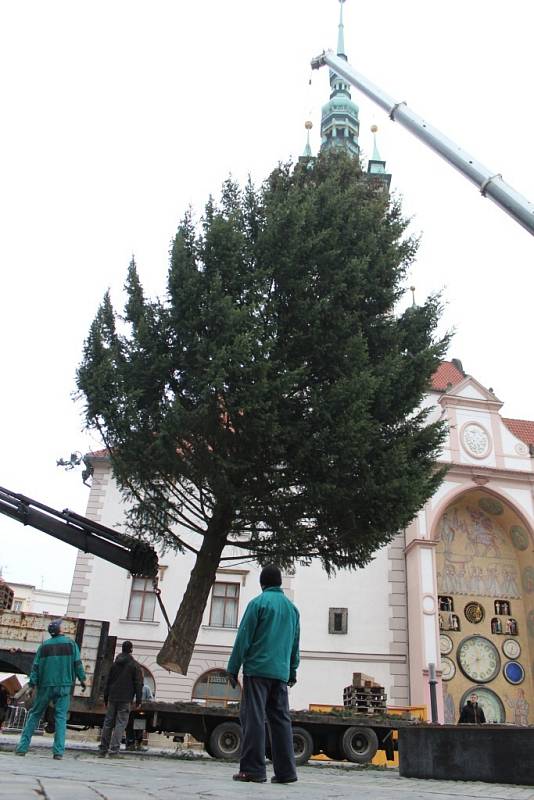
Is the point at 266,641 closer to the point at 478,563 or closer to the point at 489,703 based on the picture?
the point at 489,703

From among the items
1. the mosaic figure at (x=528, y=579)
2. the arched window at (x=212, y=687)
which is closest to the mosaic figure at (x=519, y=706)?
the mosaic figure at (x=528, y=579)

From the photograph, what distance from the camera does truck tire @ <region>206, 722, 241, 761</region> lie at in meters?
11.5

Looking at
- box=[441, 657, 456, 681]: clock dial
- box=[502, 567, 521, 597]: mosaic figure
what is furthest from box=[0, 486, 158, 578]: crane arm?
box=[502, 567, 521, 597]: mosaic figure

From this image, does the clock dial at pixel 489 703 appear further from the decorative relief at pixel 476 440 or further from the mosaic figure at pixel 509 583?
the decorative relief at pixel 476 440

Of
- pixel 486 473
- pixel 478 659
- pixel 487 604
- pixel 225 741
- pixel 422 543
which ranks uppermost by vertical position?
pixel 486 473

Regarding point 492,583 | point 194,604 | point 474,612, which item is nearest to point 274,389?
point 194,604

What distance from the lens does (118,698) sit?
10195mm

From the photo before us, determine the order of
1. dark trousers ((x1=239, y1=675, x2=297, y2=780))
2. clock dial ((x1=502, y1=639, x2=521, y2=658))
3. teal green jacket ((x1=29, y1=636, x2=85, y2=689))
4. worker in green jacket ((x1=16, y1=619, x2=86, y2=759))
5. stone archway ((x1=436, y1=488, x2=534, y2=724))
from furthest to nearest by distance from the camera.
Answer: clock dial ((x1=502, y1=639, x2=521, y2=658)) → stone archway ((x1=436, y1=488, x2=534, y2=724)) → teal green jacket ((x1=29, y1=636, x2=85, y2=689)) → worker in green jacket ((x1=16, y1=619, x2=86, y2=759)) → dark trousers ((x1=239, y1=675, x2=297, y2=780))

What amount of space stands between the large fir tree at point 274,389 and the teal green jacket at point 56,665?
318cm

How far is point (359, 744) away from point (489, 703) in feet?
45.0

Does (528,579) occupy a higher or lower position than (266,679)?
higher

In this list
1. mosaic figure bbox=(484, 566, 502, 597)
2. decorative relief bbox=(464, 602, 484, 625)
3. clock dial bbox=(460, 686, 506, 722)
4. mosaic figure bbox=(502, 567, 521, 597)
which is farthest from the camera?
mosaic figure bbox=(502, 567, 521, 597)

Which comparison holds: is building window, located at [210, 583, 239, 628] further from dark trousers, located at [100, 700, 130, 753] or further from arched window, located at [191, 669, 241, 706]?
dark trousers, located at [100, 700, 130, 753]

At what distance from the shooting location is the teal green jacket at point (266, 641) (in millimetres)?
5395
